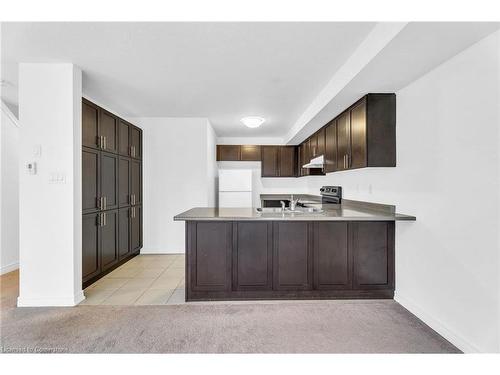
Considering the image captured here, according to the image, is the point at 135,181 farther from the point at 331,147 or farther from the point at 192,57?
the point at 331,147

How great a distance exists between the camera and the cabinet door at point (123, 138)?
13.1ft

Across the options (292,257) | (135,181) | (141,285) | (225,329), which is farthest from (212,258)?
(135,181)

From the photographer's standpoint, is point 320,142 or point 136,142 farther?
point 136,142

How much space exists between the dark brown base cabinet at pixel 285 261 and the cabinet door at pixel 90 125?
5.16ft

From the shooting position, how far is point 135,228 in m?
4.54

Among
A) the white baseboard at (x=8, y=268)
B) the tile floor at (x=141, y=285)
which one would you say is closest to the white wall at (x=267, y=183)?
the tile floor at (x=141, y=285)

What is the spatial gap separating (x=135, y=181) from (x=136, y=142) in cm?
64

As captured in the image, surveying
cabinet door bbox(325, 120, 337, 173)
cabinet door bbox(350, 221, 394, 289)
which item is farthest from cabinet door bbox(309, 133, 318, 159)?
cabinet door bbox(350, 221, 394, 289)

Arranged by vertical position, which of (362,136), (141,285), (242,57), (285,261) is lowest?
(141,285)

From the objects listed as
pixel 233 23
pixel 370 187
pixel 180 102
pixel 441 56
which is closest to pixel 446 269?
pixel 370 187

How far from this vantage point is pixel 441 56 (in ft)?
6.81

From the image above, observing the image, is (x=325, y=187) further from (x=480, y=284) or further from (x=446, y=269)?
(x=480, y=284)

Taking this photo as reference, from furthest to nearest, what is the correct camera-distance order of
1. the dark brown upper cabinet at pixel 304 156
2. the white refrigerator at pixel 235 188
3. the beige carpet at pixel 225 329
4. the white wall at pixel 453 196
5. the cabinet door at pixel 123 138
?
the white refrigerator at pixel 235 188 → the dark brown upper cabinet at pixel 304 156 → the cabinet door at pixel 123 138 → the beige carpet at pixel 225 329 → the white wall at pixel 453 196

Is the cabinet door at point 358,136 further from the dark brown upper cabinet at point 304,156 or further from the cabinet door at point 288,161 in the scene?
the cabinet door at point 288,161
